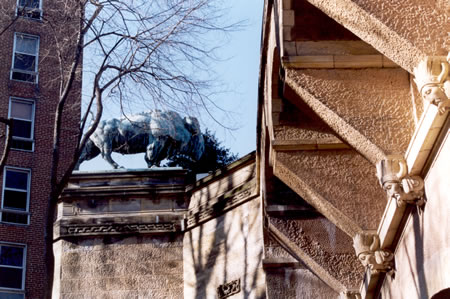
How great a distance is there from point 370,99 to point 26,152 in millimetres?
26095

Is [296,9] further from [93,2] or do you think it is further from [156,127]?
[156,127]

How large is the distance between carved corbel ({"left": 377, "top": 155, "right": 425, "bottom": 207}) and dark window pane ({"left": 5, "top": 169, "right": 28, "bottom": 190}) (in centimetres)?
2617

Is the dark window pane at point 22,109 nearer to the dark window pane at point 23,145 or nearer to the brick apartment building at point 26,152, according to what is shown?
the brick apartment building at point 26,152

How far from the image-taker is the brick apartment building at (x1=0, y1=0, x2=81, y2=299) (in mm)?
30734

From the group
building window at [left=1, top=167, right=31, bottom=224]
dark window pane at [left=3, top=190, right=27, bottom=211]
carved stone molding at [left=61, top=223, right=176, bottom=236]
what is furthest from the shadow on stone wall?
dark window pane at [left=3, top=190, right=27, bottom=211]

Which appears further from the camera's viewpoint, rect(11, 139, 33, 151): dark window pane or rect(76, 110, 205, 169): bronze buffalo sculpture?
rect(11, 139, 33, 151): dark window pane

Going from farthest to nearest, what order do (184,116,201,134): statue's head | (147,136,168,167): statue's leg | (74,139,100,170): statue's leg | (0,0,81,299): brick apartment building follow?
(0,0,81,299): brick apartment building < (74,139,100,170): statue's leg < (184,116,201,134): statue's head < (147,136,168,167): statue's leg

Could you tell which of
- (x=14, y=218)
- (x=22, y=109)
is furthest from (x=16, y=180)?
(x=22, y=109)

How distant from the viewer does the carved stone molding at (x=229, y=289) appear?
16.4 metres

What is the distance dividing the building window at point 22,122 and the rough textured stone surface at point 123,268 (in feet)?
53.4

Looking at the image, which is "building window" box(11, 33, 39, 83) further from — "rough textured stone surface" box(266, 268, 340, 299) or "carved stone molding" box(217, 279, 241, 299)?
"rough textured stone surface" box(266, 268, 340, 299)

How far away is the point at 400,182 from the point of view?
7.95m

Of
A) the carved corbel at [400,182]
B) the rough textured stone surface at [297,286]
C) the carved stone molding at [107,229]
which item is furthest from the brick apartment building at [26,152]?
the carved corbel at [400,182]

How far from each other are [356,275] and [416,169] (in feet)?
17.0
